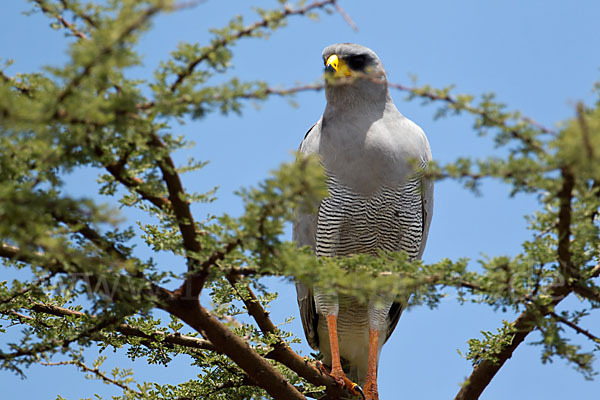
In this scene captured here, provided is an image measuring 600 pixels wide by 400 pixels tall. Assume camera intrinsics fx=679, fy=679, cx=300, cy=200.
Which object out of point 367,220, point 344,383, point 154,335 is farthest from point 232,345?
point 367,220

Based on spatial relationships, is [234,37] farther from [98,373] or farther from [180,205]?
[98,373]

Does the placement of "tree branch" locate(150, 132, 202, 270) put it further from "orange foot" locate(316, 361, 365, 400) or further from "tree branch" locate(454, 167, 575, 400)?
"orange foot" locate(316, 361, 365, 400)

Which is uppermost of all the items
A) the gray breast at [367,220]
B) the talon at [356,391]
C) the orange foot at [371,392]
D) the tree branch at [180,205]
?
the gray breast at [367,220]

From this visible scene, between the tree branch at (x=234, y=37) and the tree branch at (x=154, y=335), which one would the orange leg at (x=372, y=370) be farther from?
the tree branch at (x=234, y=37)

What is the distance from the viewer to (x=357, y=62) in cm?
512

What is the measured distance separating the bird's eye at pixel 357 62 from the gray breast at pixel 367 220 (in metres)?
0.88

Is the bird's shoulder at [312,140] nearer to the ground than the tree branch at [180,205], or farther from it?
farther from it

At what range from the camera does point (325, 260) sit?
10.2 feet

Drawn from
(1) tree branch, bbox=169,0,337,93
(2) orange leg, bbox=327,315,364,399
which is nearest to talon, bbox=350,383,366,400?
(2) orange leg, bbox=327,315,364,399

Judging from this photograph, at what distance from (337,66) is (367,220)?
3.77 feet

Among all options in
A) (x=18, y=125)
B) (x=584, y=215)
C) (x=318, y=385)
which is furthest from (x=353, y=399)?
(x=18, y=125)

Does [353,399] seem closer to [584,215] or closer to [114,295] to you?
[114,295]

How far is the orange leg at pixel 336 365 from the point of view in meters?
4.83

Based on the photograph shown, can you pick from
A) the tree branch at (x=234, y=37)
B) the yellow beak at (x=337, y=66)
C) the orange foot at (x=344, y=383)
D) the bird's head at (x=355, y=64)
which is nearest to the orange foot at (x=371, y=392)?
the orange foot at (x=344, y=383)
